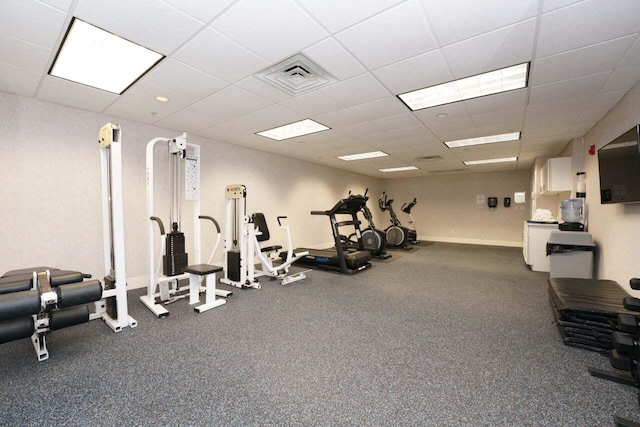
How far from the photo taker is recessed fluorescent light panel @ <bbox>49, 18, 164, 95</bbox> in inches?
81.8

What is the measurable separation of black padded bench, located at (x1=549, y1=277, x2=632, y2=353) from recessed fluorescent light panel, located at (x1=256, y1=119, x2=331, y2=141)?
363 centimetres

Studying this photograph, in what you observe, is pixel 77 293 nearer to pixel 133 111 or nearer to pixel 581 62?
pixel 133 111

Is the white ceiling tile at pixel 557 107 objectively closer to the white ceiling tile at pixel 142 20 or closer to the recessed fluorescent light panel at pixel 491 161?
the recessed fluorescent light panel at pixel 491 161

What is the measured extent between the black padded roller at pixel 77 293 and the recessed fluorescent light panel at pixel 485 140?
565 cm

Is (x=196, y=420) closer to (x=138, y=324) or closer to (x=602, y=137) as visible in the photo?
(x=138, y=324)

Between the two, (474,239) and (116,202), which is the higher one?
(116,202)

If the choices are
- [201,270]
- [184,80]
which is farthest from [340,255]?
[184,80]

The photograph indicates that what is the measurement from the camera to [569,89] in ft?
9.39

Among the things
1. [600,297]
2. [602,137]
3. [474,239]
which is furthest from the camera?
[474,239]

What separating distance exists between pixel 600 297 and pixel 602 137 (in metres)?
2.63

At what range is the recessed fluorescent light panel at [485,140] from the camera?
4781mm

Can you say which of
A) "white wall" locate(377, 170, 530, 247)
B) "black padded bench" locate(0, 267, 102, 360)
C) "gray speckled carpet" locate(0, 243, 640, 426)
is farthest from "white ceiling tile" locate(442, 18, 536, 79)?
"white wall" locate(377, 170, 530, 247)

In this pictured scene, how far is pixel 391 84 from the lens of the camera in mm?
2822

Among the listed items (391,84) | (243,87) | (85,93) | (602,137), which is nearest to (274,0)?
(243,87)
